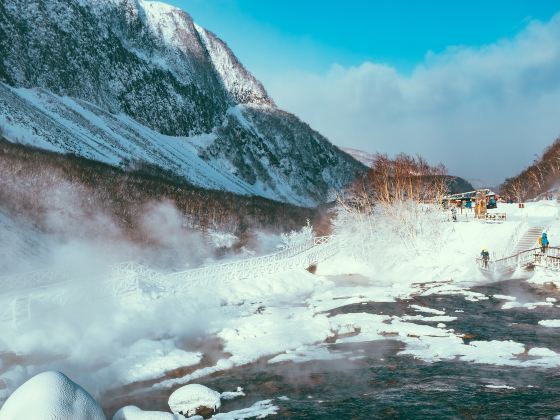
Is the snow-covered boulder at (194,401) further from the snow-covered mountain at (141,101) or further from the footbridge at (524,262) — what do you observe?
the snow-covered mountain at (141,101)

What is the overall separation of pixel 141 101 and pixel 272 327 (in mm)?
139389

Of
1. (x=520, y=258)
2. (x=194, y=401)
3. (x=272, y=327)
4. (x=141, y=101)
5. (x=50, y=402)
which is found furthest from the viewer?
(x=141, y=101)

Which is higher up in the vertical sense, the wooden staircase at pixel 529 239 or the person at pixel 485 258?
the wooden staircase at pixel 529 239

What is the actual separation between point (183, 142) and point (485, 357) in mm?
144363

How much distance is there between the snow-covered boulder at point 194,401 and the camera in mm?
13648

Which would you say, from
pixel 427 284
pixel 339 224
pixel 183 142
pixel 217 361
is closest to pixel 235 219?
pixel 339 224

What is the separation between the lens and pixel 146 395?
50.4 ft

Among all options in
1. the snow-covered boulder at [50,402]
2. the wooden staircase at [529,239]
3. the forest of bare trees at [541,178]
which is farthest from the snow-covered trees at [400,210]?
the forest of bare trees at [541,178]

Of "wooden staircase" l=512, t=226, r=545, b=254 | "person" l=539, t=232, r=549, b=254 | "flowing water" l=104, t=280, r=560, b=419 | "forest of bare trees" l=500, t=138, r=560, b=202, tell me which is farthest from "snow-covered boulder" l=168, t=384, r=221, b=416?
"forest of bare trees" l=500, t=138, r=560, b=202

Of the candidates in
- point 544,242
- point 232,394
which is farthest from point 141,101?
point 232,394

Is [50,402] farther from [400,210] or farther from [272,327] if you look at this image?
[400,210]

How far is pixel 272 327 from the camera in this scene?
75.4 ft

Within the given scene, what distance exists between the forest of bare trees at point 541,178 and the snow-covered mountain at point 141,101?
68409 mm

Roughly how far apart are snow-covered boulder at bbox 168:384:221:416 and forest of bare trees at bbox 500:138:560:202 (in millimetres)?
90527
